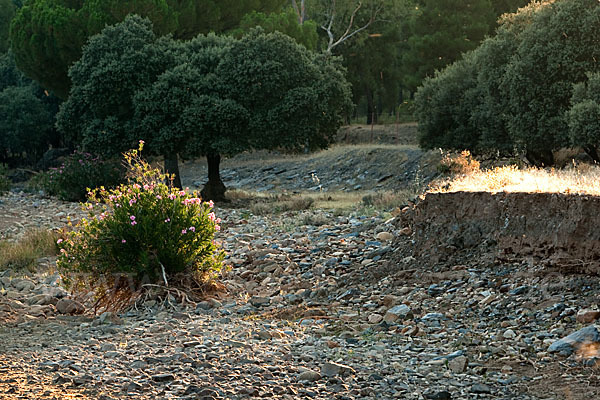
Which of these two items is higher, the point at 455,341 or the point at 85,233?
the point at 85,233

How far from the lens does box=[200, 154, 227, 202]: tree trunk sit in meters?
21.6

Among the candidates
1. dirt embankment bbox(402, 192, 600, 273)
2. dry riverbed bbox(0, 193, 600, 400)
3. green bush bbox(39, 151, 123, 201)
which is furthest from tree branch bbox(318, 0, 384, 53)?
dry riverbed bbox(0, 193, 600, 400)

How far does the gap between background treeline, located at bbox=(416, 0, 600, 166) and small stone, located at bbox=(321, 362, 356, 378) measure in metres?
12.8

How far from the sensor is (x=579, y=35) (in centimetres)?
1830

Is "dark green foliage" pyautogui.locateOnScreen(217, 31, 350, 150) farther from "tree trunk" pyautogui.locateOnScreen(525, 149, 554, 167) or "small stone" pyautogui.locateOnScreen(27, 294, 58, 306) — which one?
"small stone" pyautogui.locateOnScreen(27, 294, 58, 306)

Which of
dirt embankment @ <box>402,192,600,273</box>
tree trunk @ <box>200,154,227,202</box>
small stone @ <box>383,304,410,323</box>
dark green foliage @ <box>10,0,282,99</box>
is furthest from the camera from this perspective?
dark green foliage @ <box>10,0,282,99</box>

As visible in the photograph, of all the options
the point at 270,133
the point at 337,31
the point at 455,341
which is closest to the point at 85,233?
the point at 455,341

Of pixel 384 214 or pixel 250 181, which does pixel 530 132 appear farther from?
pixel 250 181

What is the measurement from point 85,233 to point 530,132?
14.2 meters

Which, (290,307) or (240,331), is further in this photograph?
(290,307)

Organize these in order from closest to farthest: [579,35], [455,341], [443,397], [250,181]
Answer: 1. [443,397]
2. [455,341]
3. [579,35]
4. [250,181]

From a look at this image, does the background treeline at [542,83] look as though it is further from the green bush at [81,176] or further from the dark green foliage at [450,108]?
the green bush at [81,176]

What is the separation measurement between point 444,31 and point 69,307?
107 feet

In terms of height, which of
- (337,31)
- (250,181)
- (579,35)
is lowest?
(250,181)
